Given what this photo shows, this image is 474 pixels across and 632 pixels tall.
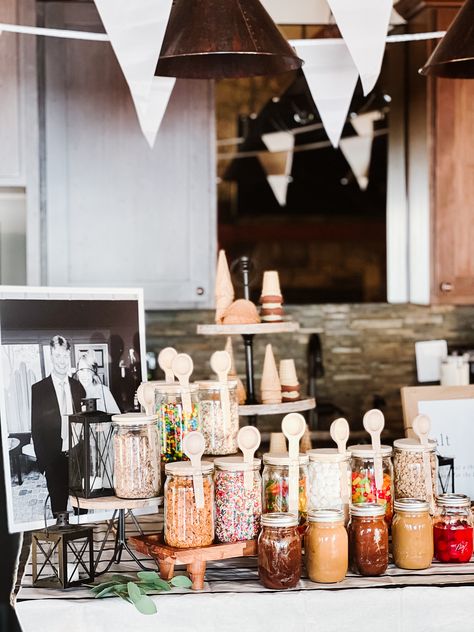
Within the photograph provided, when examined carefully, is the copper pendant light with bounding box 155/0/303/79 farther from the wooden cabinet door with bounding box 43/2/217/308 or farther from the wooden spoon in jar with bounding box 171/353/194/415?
the wooden cabinet door with bounding box 43/2/217/308

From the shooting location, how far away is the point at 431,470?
1873mm

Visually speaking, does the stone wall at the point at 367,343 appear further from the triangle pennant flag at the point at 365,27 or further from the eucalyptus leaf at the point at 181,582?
the eucalyptus leaf at the point at 181,582

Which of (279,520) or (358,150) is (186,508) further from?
(358,150)

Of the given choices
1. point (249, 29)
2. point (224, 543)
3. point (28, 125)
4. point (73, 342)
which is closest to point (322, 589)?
point (224, 543)

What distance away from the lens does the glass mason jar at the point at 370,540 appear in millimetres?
1701

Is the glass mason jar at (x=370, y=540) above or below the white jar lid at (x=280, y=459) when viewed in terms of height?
below

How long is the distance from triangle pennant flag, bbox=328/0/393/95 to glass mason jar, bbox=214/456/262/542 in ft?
2.83

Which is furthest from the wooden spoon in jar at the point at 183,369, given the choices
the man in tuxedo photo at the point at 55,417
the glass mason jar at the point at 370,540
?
the glass mason jar at the point at 370,540

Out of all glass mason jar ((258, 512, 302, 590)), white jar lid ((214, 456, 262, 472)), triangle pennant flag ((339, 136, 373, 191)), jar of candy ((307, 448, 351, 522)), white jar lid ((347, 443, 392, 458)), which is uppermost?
triangle pennant flag ((339, 136, 373, 191))

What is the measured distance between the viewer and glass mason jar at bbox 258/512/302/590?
5.38ft

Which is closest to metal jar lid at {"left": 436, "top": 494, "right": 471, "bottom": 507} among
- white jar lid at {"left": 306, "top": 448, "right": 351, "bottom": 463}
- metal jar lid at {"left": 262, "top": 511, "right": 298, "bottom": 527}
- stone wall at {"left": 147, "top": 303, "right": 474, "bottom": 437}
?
white jar lid at {"left": 306, "top": 448, "right": 351, "bottom": 463}

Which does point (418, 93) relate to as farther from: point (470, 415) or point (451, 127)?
point (470, 415)

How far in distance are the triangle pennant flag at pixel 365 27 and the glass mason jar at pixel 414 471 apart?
79 centimetres

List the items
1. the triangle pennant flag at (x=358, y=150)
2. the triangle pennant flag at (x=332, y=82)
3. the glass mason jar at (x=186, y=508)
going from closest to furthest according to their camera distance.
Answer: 1. the glass mason jar at (x=186, y=508)
2. the triangle pennant flag at (x=332, y=82)
3. the triangle pennant flag at (x=358, y=150)
